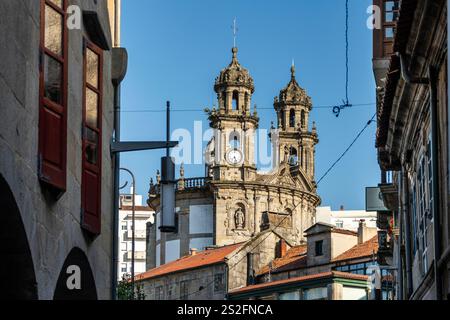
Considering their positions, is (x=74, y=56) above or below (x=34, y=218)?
above

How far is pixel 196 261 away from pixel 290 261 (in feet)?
35.9

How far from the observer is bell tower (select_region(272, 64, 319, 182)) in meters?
116

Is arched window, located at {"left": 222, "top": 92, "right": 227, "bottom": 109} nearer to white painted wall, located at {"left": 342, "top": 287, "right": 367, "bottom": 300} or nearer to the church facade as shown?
the church facade

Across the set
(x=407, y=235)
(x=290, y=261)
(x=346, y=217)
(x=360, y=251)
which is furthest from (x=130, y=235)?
(x=407, y=235)

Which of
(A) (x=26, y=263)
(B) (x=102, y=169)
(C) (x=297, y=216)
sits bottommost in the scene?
(A) (x=26, y=263)

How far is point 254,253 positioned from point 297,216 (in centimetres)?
1523

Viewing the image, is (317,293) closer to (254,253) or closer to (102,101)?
(254,253)

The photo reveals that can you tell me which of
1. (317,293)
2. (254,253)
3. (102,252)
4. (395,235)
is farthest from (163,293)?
(102,252)

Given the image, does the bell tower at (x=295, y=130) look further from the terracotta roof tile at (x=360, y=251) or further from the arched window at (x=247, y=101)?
the terracotta roof tile at (x=360, y=251)

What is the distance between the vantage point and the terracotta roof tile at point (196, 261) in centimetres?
9350

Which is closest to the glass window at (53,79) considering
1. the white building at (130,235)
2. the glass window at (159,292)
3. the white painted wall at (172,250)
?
the glass window at (159,292)

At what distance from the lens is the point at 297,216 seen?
108 metres

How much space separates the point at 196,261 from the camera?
95562 mm

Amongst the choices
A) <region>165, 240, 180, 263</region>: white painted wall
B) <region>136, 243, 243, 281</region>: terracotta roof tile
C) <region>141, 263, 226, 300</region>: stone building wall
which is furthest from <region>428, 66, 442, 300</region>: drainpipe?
<region>165, 240, 180, 263</region>: white painted wall
